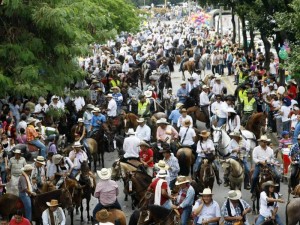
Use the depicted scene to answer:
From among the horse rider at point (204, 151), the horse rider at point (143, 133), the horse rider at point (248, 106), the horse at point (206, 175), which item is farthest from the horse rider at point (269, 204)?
the horse rider at point (248, 106)

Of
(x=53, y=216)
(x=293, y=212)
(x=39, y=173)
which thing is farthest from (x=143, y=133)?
(x=53, y=216)

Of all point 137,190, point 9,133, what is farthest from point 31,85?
point 137,190

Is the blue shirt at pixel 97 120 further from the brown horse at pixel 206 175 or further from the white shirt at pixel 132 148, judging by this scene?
the brown horse at pixel 206 175

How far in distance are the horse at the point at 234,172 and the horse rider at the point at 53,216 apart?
5.57 meters

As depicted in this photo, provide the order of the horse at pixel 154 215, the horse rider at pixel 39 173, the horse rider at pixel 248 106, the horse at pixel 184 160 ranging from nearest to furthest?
the horse at pixel 154 215
the horse rider at pixel 39 173
the horse at pixel 184 160
the horse rider at pixel 248 106

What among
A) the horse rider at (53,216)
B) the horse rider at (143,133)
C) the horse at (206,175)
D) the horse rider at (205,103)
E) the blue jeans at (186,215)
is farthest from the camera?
the horse rider at (205,103)

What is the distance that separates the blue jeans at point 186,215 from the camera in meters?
19.7

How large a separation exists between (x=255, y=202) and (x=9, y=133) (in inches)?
331

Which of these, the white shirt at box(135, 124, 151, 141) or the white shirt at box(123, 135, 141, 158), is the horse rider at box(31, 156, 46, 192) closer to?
the white shirt at box(123, 135, 141, 158)

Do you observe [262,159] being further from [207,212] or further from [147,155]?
[207,212]

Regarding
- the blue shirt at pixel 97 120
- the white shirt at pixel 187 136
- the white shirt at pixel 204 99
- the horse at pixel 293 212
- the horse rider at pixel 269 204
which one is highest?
the white shirt at pixel 204 99

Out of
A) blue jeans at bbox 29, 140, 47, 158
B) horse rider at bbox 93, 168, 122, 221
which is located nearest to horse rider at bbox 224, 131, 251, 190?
horse rider at bbox 93, 168, 122, 221

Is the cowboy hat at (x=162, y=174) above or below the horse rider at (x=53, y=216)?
above

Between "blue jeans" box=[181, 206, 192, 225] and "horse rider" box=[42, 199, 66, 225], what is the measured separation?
2470mm
